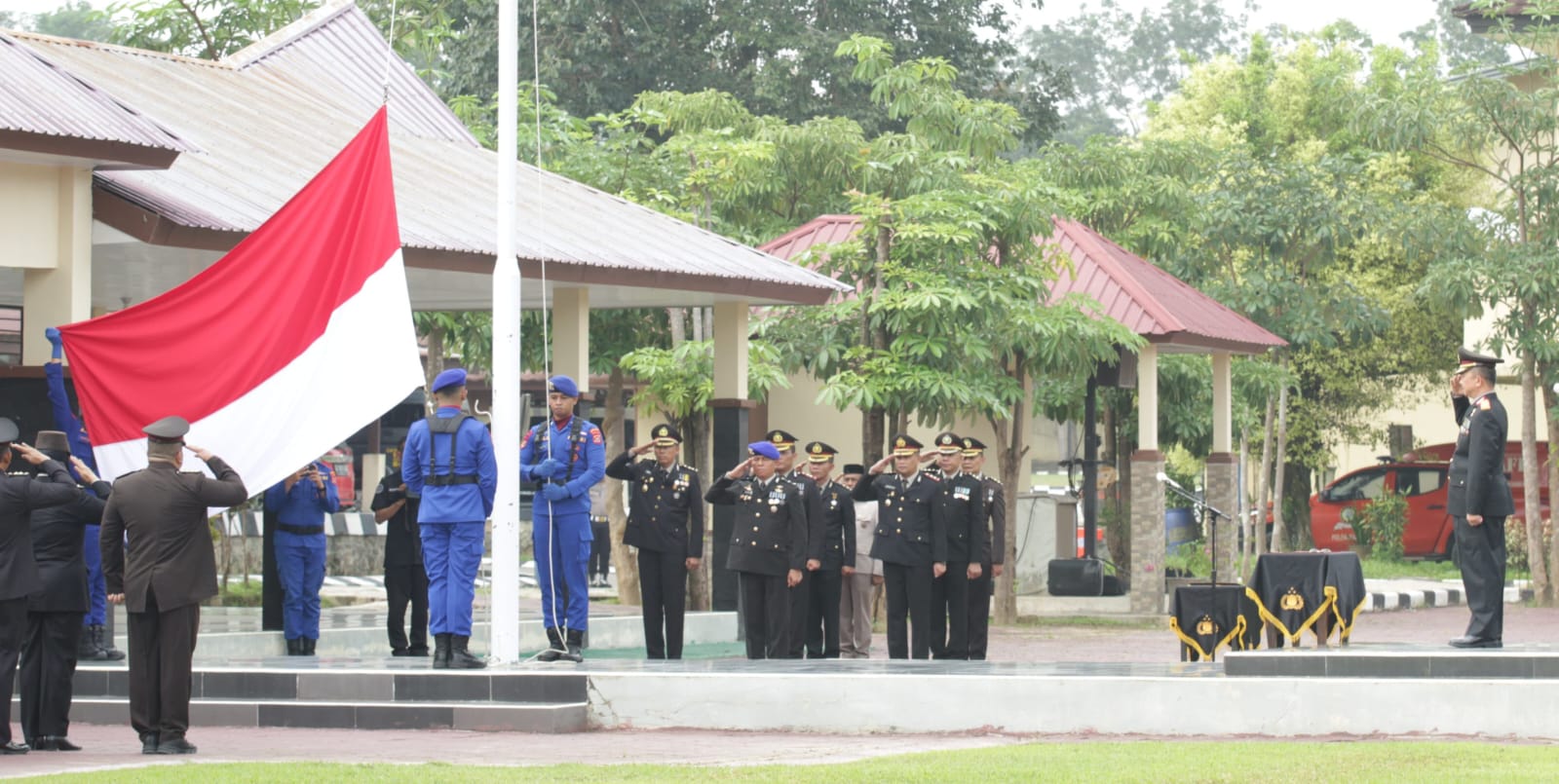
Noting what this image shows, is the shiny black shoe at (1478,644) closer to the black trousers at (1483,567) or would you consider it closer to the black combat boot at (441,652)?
the black trousers at (1483,567)

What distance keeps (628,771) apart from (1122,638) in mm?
12472

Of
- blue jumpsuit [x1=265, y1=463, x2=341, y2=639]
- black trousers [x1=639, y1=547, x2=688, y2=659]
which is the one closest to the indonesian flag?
blue jumpsuit [x1=265, y1=463, x2=341, y2=639]

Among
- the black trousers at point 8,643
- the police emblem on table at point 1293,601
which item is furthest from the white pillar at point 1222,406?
the black trousers at point 8,643

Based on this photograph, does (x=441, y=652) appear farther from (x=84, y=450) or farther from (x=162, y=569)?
(x=84, y=450)

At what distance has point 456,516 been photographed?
39.5 ft

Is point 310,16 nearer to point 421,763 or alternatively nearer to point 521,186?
point 521,186

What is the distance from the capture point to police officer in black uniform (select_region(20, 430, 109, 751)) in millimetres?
10438

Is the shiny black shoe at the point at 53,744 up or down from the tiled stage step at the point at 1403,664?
down

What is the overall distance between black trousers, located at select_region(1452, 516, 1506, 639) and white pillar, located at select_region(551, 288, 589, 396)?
7.50 metres

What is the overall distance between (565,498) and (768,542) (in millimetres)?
1615

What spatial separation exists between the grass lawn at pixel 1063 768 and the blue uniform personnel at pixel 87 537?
364 cm

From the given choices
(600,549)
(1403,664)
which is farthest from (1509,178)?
(1403,664)

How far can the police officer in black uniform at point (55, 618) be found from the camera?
1044 centimetres

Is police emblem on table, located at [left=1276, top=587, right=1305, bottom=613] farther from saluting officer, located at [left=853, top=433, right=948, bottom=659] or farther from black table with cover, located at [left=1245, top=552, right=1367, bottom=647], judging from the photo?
saluting officer, located at [left=853, top=433, right=948, bottom=659]
